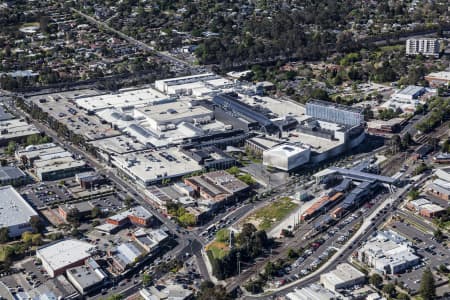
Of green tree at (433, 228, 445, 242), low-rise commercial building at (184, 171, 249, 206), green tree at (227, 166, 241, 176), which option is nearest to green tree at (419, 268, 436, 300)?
green tree at (433, 228, 445, 242)

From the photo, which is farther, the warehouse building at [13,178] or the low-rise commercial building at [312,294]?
the warehouse building at [13,178]

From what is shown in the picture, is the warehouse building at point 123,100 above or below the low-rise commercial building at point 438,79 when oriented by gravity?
above

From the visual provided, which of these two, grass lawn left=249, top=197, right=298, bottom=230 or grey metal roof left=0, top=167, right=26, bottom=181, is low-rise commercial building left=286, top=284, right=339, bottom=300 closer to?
grass lawn left=249, top=197, right=298, bottom=230

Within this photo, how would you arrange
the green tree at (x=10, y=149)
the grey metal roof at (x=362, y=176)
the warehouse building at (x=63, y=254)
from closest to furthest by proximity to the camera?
the warehouse building at (x=63, y=254) < the grey metal roof at (x=362, y=176) < the green tree at (x=10, y=149)

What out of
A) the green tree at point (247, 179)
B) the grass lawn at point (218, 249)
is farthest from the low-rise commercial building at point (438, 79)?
the grass lawn at point (218, 249)

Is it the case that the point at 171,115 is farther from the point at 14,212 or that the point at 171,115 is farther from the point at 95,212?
the point at 14,212

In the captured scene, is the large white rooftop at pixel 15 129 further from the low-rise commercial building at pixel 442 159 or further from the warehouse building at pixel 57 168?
the low-rise commercial building at pixel 442 159

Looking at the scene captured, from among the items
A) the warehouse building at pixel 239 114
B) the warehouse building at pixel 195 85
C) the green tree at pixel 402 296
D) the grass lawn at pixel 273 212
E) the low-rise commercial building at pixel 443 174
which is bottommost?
the grass lawn at pixel 273 212

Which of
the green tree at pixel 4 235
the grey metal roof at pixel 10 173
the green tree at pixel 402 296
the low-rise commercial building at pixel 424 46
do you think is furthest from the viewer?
the low-rise commercial building at pixel 424 46
